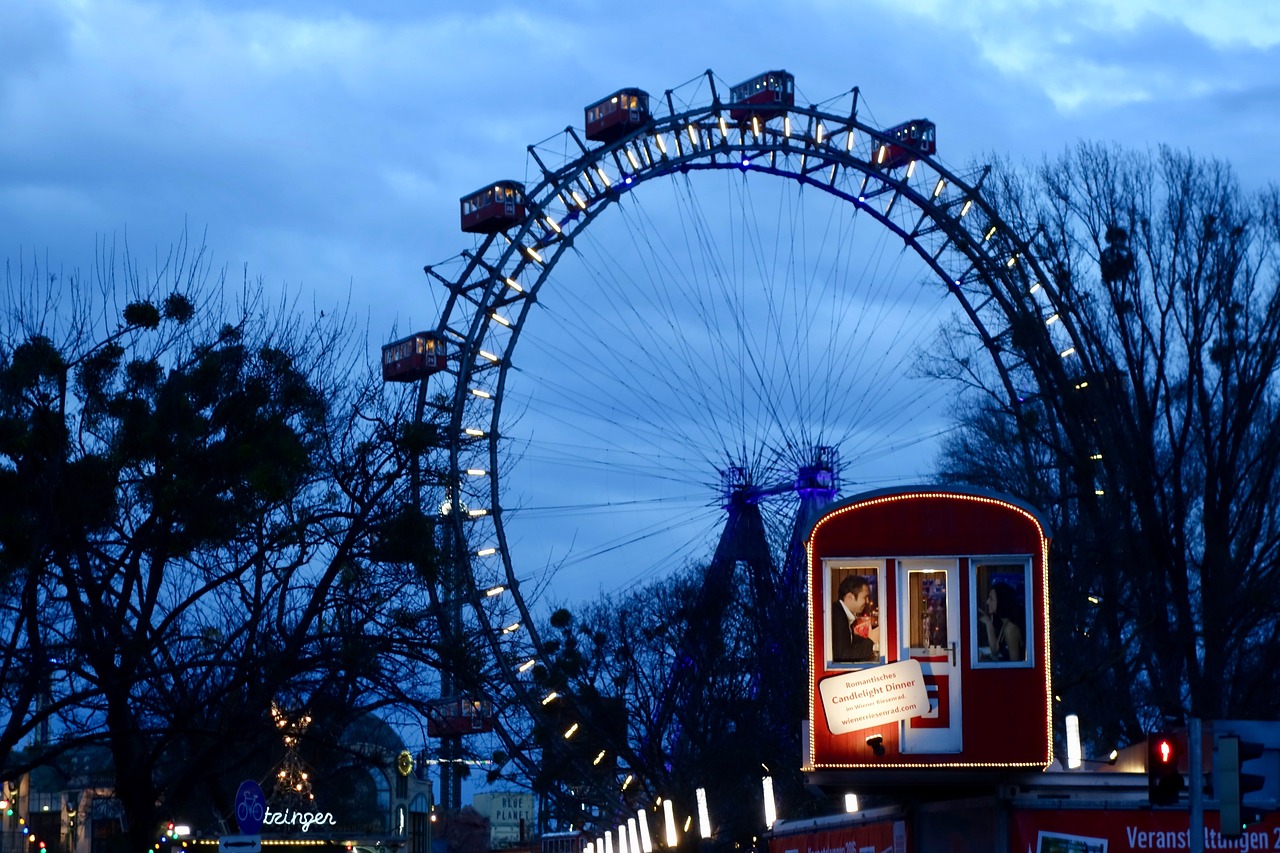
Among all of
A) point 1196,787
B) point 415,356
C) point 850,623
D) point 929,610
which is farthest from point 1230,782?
point 415,356

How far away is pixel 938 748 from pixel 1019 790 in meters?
1.32

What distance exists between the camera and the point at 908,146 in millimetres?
43688

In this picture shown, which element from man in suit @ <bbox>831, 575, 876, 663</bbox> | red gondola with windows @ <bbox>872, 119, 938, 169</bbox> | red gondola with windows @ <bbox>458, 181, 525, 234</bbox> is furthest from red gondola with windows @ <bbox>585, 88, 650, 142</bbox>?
man in suit @ <bbox>831, 575, 876, 663</bbox>

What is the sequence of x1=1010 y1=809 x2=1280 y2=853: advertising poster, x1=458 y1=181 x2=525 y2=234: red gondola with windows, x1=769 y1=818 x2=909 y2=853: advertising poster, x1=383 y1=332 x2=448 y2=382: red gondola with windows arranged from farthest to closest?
x1=458 y1=181 x2=525 y2=234: red gondola with windows
x1=383 y1=332 x2=448 y2=382: red gondola with windows
x1=769 y1=818 x2=909 y2=853: advertising poster
x1=1010 y1=809 x2=1280 y2=853: advertising poster

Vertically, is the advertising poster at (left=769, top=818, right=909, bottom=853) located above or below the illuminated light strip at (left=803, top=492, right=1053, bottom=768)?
below

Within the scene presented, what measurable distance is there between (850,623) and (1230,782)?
6.82 metres

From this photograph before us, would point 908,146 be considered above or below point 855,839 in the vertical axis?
above

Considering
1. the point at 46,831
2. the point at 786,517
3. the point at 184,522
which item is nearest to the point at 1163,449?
the point at 786,517

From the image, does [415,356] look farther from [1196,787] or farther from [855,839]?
[1196,787]

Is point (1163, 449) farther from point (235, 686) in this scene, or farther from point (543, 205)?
point (235, 686)

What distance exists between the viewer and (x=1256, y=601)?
2748cm

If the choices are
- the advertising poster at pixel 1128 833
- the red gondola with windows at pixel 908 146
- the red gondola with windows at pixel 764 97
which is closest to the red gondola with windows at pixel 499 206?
the red gondola with windows at pixel 764 97

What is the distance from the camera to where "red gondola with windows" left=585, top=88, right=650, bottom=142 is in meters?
42.4

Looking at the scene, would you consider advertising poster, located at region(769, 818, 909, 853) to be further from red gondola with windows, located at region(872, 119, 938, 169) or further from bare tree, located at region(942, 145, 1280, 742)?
red gondola with windows, located at region(872, 119, 938, 169)
